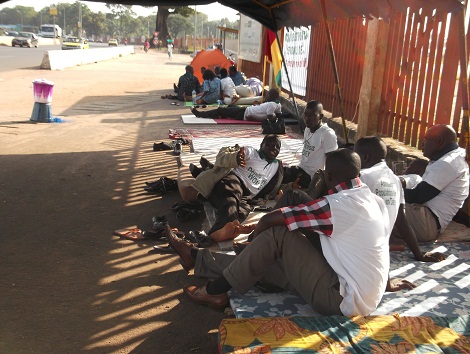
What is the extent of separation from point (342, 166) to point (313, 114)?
2843 millimetres

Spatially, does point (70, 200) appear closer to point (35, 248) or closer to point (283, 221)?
point (35, 248)

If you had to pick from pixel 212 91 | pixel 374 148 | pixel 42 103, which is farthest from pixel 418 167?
pixel 212 91

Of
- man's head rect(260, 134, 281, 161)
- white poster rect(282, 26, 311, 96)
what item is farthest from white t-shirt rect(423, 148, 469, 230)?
white poster rect(282, 26, 311, 96)

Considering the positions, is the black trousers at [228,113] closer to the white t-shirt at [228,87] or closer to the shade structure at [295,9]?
the white t-shirt at [228,87]

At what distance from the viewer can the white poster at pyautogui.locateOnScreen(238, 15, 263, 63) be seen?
16688 mm

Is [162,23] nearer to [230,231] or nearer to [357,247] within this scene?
[230,231]

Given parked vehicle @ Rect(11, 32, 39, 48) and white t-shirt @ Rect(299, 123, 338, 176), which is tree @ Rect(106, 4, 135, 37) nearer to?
parked vehicle @ Rect(11, 32, 39, 48)

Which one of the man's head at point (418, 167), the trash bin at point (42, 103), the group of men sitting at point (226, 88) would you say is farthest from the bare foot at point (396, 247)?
the group of men sitting at point (226, 88)

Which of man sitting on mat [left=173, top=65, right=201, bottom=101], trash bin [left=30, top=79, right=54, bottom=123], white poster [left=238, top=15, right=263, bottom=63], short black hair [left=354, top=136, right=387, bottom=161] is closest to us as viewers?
short black hair [left=354, top=136, right=387, bottom=161]

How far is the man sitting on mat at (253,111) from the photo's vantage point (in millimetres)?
11383

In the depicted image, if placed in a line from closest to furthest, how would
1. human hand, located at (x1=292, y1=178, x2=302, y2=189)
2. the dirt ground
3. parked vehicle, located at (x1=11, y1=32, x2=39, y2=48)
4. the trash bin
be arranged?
the dirt ground → human hand, located at (x1=292, y1=178, x2=302, y2=189) → the trash bin → parked vehicle, located at (x1=11, y1=32, x2=39, y2=48)

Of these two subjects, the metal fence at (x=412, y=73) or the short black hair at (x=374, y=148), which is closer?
the short black hair at (x=374, y=148)

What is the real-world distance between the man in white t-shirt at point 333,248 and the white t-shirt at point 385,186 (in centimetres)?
57

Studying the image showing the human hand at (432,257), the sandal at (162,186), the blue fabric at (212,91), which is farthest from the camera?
the blue fabric at (212,91)
